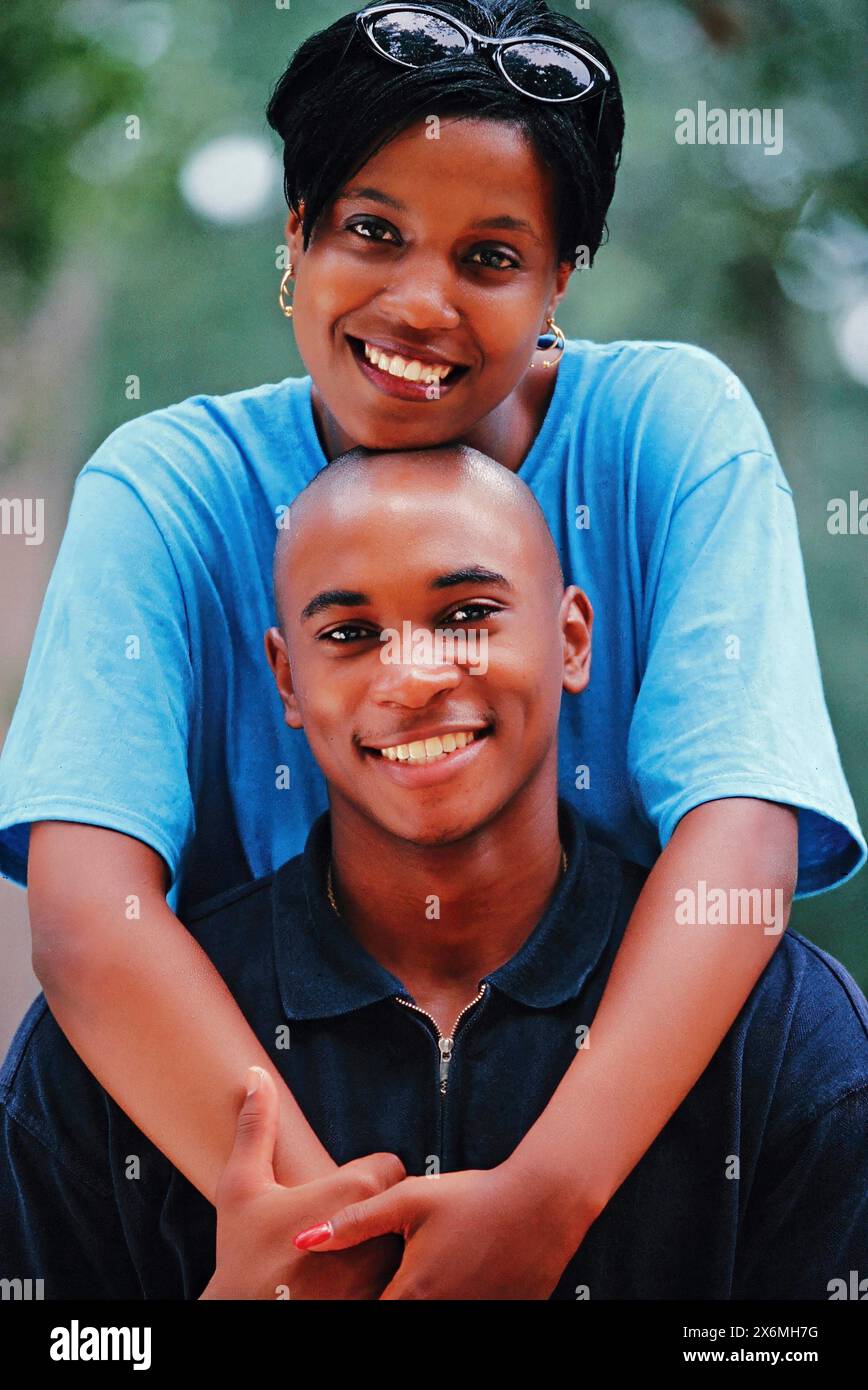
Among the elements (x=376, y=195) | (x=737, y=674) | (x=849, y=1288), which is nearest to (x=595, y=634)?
(x=737, y=674)

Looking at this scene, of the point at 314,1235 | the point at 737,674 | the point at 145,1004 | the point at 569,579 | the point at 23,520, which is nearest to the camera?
the point at 314,1235

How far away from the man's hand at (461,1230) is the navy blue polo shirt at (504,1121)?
104mm

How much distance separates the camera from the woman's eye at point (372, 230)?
1.95 metres

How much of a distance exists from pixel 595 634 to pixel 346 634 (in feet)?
1.12

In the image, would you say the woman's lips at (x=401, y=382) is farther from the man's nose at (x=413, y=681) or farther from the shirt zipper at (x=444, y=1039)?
the shirt zipper at (x=444, y=1039)

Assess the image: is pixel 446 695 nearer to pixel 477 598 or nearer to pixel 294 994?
pixel 477 598

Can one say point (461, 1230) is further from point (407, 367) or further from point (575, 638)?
point (407, 367)

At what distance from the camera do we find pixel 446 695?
192 cm

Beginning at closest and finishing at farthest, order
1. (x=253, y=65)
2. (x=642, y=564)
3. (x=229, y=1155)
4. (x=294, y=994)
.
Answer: (x=229, y=1155)
(x=294, y=994)
(x=642, y=564)
(x=253, y=65)

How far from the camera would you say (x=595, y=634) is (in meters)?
2.17

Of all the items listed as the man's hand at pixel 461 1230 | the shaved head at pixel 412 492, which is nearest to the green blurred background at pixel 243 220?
the shaved head at pixel 412 492

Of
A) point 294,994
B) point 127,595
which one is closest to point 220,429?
point 127,595
